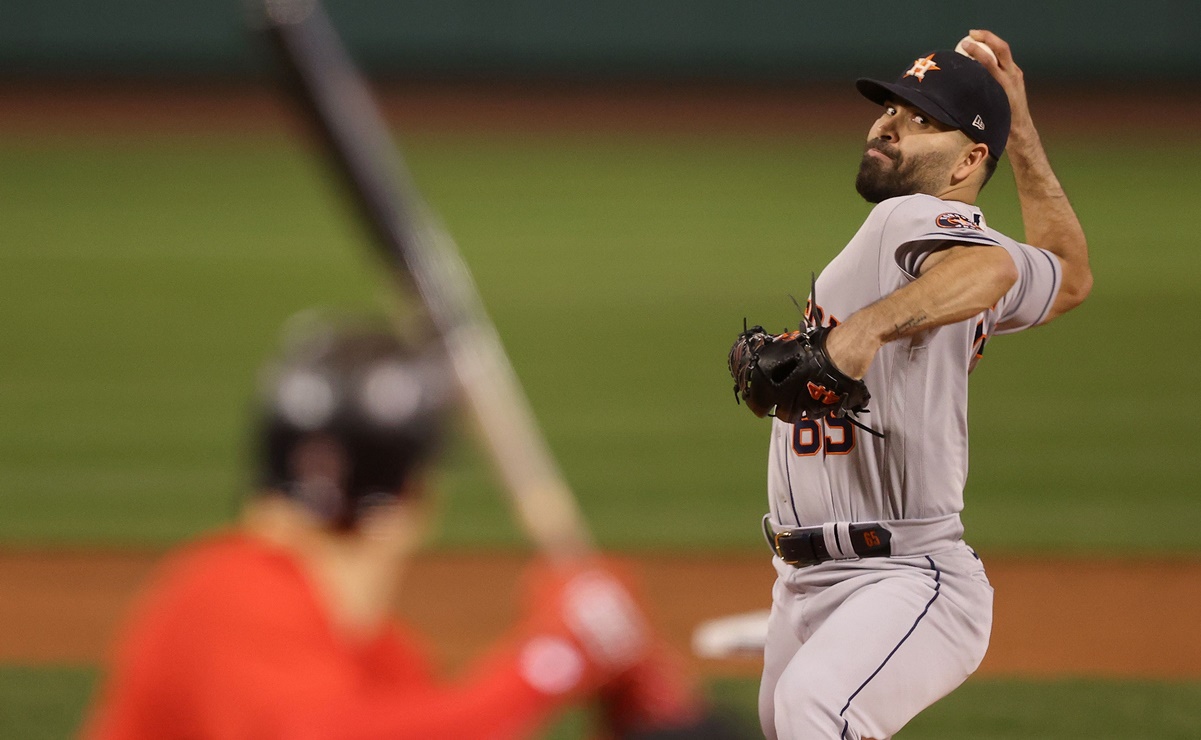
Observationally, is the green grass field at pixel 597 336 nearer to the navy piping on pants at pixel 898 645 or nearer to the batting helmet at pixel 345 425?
the navy piping on pants at pixel 898 645

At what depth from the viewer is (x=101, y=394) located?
1158cm

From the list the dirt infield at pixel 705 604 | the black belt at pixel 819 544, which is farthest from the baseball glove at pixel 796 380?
the dirt infield at pixel 705 604

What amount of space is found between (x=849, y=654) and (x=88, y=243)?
1613cm

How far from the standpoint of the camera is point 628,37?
24.1 meters

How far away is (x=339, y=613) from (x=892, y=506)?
146 cm

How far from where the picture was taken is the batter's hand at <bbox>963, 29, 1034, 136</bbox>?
314 centimetres

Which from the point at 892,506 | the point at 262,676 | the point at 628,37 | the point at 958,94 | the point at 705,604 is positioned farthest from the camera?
the point at 628,37

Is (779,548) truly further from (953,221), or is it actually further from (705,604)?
(705,604)

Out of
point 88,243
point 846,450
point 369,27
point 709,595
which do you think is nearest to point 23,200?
point 88,243

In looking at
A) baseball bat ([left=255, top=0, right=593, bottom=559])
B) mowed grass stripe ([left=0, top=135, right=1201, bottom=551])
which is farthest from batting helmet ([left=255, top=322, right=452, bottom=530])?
mowed grass stripe ([left=0, top=135, right=1201, bottom=551])

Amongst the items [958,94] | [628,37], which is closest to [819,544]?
[958,94]

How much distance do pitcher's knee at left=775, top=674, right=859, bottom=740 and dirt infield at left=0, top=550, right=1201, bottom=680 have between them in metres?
3.39

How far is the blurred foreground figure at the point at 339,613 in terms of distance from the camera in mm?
2000

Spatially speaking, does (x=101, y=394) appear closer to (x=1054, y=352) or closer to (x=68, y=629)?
(x=68, y=629)
